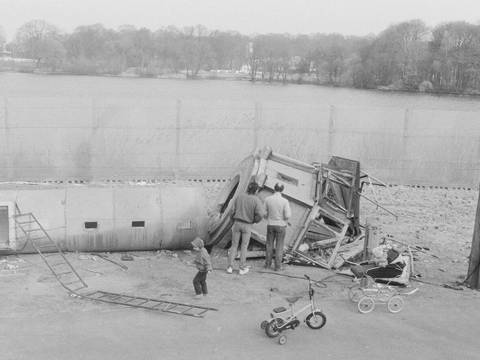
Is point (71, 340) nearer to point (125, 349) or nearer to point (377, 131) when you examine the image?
point (125, 349)

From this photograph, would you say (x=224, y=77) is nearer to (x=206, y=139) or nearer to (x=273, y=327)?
(x=206, y=139)

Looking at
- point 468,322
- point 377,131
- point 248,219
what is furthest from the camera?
point 377,131

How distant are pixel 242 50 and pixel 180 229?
339 ft

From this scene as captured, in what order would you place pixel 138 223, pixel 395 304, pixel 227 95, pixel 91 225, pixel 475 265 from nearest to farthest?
pixel 395 304 → pixel 475 265 → pixel 91 225 → pixel 138 223 → pixel 227 95

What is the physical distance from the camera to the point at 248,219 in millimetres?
10305

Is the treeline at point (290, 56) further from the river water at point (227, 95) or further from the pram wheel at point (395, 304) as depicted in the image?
the pram wheel at point (395, 304)

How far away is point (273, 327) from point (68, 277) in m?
3.87

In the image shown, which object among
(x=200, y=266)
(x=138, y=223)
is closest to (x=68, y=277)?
(x=138, y=223)

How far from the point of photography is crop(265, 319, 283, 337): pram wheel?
760cm

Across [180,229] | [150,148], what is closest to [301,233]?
[180,229]

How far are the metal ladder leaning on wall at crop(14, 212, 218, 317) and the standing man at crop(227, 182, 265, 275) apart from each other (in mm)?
1846

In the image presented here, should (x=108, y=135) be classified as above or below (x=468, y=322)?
above

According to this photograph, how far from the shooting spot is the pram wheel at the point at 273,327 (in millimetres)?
7598

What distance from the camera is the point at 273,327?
7598 mm
